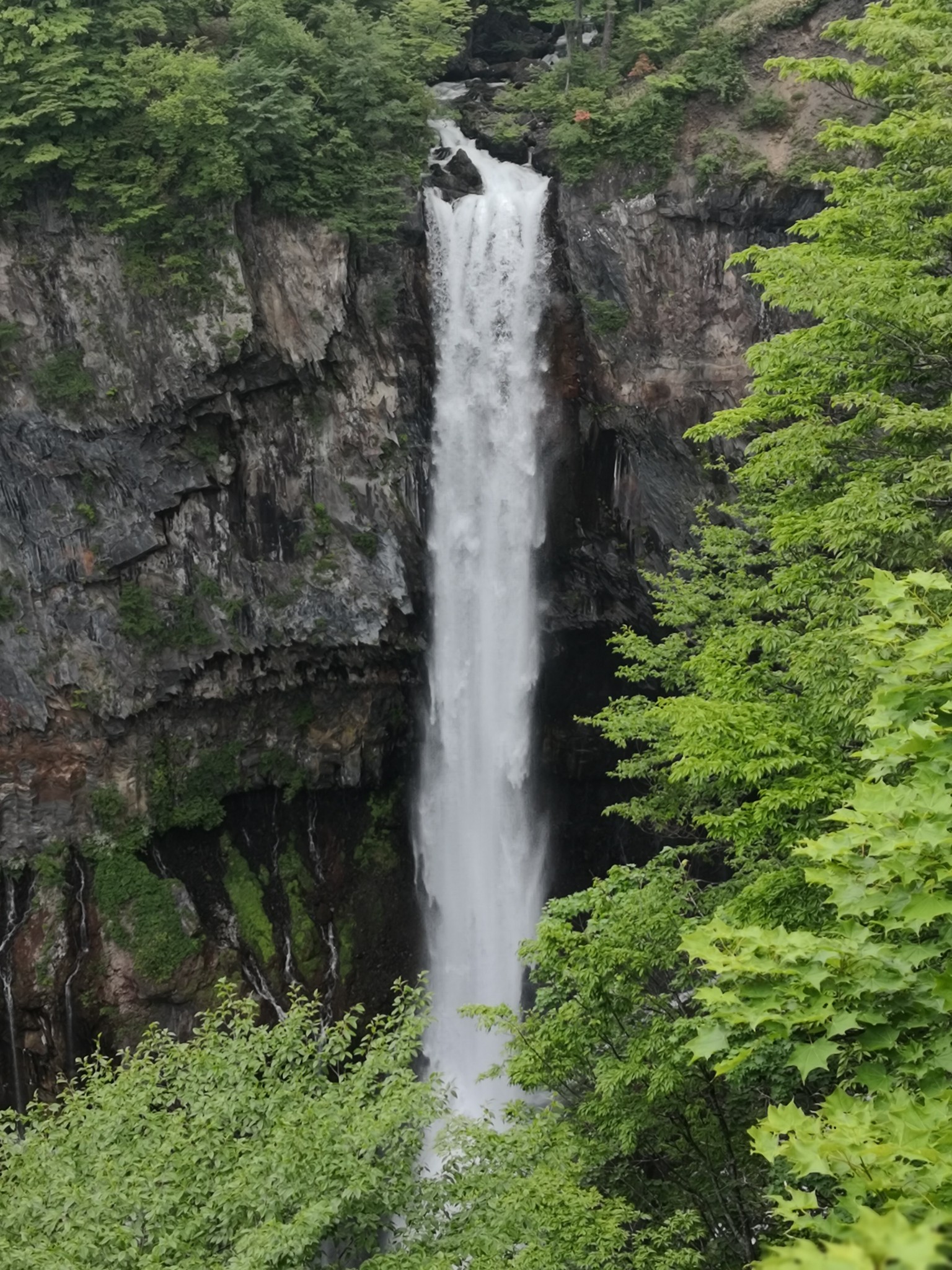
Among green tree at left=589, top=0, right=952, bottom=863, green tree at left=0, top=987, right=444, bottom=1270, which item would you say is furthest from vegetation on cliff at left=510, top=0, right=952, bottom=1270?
green tree at left=0, top=987, right=444, bottom=1270

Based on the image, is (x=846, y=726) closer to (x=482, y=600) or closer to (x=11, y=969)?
(x=482, y=600)

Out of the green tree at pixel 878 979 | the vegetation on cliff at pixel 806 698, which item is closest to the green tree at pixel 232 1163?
the vegetation on cliff at pixel 806 698

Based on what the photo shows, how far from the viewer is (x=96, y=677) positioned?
21.6 metres

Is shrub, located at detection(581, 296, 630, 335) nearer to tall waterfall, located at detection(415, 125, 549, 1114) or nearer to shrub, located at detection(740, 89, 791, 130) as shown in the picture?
tall waterfall, located at detection(415, 125, 549, 1114)

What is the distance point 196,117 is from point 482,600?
11.7 m

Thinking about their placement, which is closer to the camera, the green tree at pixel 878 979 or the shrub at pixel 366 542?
the green tree at pixel 878 979

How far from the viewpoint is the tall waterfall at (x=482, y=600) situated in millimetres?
22219

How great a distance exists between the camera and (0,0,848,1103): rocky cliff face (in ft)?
67.4

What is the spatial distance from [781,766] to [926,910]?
356 cm

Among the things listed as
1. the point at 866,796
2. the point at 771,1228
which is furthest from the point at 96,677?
the point at 866,796

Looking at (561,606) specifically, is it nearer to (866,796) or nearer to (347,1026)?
(347,1026)

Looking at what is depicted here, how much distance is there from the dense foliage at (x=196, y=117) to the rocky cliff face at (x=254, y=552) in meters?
0.87

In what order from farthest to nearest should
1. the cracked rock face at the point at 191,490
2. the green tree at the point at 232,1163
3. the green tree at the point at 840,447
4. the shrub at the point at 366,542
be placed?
1. the shrub at the point at 366,542
2. the cracked rock face at the point at 191,490
3. the green tree at the point at 840,447
4. the green tree at the point at 232,1163

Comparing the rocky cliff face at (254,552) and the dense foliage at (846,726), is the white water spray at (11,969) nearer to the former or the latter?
the rocky cliff face at (254,552)
